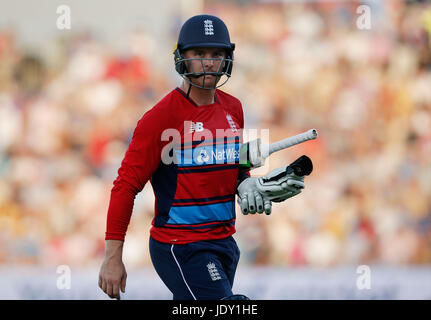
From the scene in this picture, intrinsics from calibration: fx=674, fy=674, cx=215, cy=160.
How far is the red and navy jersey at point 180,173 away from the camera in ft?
9.41

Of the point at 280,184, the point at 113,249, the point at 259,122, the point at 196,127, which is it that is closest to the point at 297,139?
the point at 280,184

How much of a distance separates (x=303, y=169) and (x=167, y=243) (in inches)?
27.1

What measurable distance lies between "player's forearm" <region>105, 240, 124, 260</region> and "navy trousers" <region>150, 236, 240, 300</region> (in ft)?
0.76

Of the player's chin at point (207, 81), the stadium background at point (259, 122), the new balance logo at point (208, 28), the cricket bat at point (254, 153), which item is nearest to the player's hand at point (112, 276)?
the cricket bat at point (254, 153)

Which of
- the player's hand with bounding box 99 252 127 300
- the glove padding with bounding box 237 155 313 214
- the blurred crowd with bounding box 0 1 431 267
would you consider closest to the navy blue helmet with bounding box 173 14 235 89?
the glove padding with bounding box 237 155 313 214

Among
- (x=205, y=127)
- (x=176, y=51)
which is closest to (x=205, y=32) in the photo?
(x=176, y=51)

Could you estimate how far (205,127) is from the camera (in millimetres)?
3004

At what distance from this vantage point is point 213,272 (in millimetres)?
2873

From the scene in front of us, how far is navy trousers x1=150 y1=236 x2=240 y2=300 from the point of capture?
9.37 feet

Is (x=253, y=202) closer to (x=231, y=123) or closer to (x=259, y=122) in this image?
(x=231, y=123)

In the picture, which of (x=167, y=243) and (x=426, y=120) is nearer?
(x=167, y=243)

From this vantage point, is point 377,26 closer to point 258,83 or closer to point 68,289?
point 258,83

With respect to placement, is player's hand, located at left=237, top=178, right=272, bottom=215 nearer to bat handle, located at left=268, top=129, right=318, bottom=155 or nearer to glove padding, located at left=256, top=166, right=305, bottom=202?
glove padding, located at left=256, top=166, right=305, bottom=202

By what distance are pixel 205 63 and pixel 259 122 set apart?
3156 mm
